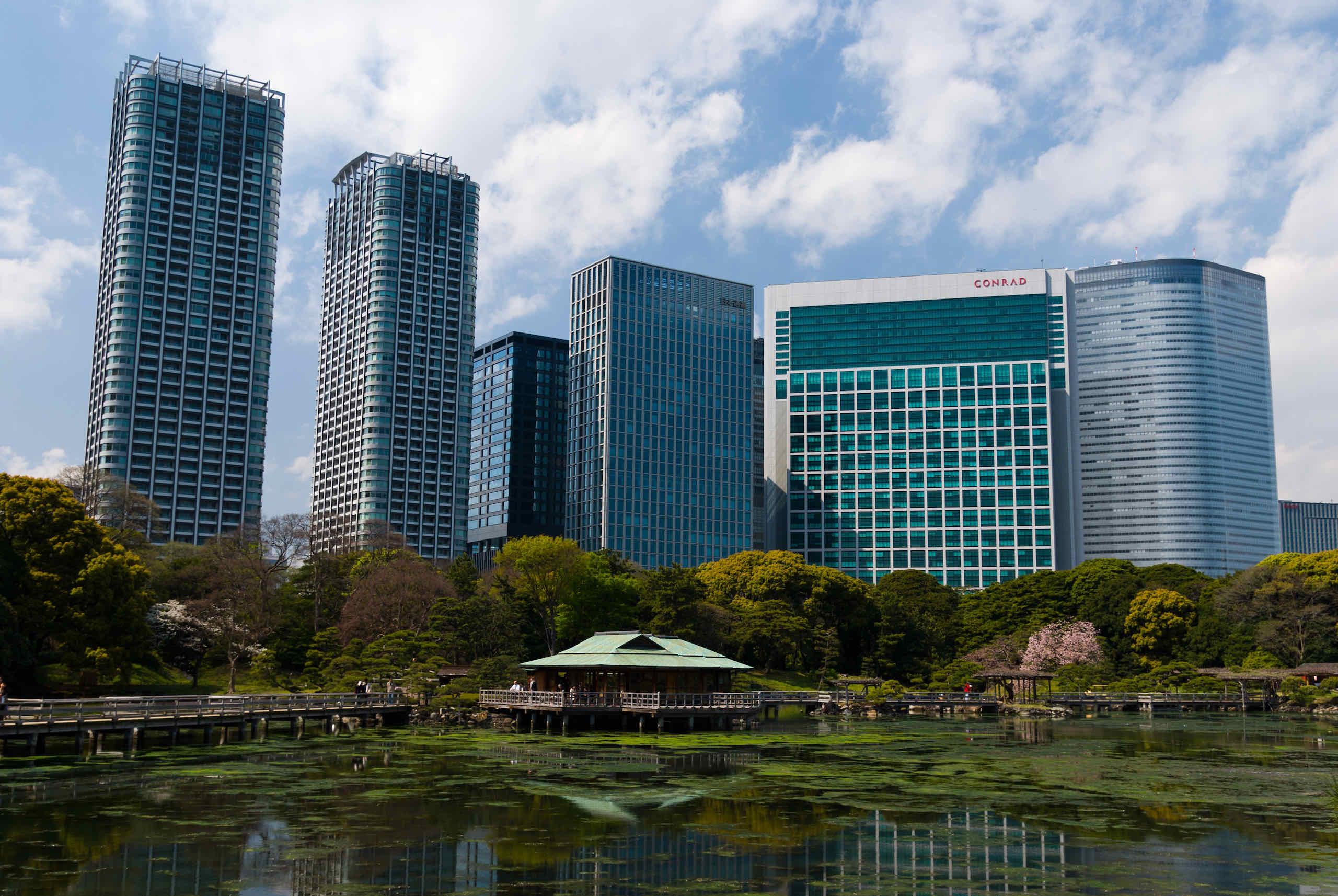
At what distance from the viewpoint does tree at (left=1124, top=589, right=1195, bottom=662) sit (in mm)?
97750

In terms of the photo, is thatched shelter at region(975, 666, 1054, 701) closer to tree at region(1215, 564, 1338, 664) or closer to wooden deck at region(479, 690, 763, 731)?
tree at region(1215, 564, 1338, 664)

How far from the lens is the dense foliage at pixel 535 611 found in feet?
190

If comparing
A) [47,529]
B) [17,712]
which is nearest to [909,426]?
[47,529]

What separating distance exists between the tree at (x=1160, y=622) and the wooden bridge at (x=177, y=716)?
68.0 meters

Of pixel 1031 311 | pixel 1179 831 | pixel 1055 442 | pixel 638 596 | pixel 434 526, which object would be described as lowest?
pixel 1179 831

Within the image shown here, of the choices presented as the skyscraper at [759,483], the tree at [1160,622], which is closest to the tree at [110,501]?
the tree at [1160,622]

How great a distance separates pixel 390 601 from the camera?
252ft

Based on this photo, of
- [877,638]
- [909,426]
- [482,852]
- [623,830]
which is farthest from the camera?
[909,426]

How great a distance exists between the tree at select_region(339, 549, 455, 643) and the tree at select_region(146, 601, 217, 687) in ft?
30.2

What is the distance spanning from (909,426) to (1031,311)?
25850 millimetres

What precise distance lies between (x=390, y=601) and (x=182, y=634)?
14840 mm

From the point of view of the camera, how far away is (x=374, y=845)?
24.0m

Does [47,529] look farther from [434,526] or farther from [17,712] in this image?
[434,526]

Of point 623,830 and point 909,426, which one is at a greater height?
point 909,426
